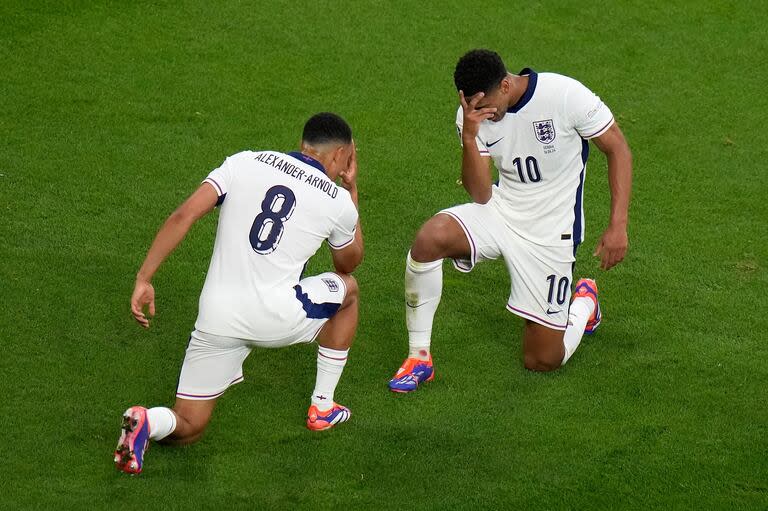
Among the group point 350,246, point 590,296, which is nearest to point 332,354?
point 350,246

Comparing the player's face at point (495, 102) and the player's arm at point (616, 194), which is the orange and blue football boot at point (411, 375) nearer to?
the player's arm at point (616, 194)

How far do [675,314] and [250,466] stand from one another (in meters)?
3.01

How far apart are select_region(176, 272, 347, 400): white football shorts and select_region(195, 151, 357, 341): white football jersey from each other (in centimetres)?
6

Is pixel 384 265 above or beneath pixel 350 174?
beneath

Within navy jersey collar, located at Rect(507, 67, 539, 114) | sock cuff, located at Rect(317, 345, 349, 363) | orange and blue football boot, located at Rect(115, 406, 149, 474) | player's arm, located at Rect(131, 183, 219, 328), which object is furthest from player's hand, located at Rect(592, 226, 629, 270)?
orange and blue football boot, located at Rect(115, 406, 149, 474)

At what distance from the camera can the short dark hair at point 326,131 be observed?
5828 millimetres

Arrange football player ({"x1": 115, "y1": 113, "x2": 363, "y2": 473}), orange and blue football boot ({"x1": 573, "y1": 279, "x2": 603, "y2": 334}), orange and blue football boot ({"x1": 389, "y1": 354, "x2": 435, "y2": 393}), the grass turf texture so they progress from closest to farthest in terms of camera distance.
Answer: football player ({"x1": 115, "y1": 113, "x2": 363, "y2": 473})
the grass turf texture
orange and blue football boot ({"x1": 389, "y1": 354, "x2": 435, "y2": 393})
orange and blue football boot ({"x1": 573, "y1": 279, "x2": 603, "y2": 334})

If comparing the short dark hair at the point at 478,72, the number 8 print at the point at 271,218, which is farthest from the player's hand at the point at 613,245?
the number 8 print at the point at 271,218

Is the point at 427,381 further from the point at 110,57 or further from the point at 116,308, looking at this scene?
the point at 110,57

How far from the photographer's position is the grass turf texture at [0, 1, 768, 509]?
5.93 metres

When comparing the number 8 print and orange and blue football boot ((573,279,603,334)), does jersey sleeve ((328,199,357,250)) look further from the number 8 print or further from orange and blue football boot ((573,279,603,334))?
orange and blue football boot ((573,279,603,334))

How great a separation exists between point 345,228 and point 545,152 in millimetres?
1434

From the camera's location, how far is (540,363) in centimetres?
684

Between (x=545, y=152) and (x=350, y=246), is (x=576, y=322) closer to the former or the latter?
(x=545, y=152)
